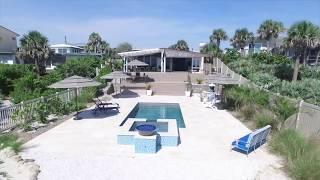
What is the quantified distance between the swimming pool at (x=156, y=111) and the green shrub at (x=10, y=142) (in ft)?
21.9

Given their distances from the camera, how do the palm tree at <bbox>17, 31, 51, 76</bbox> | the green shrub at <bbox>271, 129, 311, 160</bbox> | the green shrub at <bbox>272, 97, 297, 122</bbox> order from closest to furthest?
the green shrub at <bbox>271, 129, 311, 160</bbox> → the green shrub at <bbox>272, 97, 297, 122</bbox> → the palm tree at <bbox>17, 31, 51, 76</bbox>

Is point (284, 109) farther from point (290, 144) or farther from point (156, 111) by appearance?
point (156, 111)

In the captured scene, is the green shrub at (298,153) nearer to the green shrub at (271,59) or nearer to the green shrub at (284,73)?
the green shrub at (284,73)

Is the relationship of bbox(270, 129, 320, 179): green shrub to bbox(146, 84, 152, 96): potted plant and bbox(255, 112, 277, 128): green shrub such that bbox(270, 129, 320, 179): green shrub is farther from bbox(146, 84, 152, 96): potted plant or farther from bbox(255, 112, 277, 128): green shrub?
bbox(146, 84, 152, 96): potted plant

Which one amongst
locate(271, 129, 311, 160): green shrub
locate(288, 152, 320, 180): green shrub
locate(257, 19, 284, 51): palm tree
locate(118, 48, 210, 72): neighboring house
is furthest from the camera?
locate(257, 19, 284, 51): palm tree

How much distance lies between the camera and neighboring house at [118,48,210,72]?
36.3 m

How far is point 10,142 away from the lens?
414 inches

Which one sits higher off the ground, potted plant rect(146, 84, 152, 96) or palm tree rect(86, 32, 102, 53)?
palm tree rect(86, 32, 102, 53)

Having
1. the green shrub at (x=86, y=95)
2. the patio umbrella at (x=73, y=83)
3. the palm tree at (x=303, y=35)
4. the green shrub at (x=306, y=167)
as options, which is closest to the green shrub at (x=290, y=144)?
the green shrub at (x=306, y=167)

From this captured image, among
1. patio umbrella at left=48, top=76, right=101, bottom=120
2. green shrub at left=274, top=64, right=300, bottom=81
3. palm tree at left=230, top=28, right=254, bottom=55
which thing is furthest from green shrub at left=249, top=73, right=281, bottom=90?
palm tree at left=230, top=28, right=254, bottom=55

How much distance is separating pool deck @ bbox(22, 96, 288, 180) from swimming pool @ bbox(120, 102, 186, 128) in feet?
13.3

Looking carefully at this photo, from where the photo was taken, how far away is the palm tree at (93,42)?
236 ft

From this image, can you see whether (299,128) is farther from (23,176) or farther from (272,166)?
(23,176)

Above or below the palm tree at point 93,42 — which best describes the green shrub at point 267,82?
below
